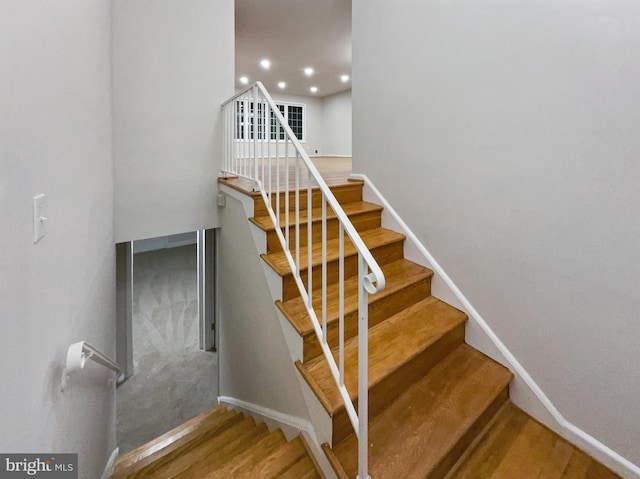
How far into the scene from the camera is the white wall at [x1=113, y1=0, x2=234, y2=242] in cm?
237

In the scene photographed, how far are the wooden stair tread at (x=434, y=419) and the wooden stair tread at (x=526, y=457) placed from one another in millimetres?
83

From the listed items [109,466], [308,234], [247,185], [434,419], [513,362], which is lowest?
[109,466]

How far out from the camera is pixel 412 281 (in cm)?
215

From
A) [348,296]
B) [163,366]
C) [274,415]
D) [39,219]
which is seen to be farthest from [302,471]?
[163,366]

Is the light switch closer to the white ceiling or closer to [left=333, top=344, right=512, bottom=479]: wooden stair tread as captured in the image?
[left=333, top=344, right=512, bottom=479]: wooden stair tread

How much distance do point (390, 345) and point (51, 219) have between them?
1.63 m

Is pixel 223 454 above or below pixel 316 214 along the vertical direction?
below

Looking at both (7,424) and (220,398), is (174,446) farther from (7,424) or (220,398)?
(7,424)

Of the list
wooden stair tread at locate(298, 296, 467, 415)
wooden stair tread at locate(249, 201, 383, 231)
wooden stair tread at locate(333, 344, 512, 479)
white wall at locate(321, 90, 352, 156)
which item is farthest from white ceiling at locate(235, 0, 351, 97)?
wooden stair tread at locate(333, 344, 512, 479)

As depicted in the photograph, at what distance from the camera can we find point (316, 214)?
240cm

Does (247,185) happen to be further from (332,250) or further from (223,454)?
(223,454)

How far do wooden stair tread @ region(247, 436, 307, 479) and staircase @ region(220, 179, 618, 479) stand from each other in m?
0.27

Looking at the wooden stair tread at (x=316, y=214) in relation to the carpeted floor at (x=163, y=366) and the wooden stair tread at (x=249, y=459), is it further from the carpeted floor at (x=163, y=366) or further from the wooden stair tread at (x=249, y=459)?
the carpeted floor at (x=163, y=366)

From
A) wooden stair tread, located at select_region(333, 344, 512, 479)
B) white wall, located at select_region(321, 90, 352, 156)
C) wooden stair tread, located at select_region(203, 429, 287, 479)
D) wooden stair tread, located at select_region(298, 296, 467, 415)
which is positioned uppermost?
white wall, located at select_region(321, 90, 352, 156)
